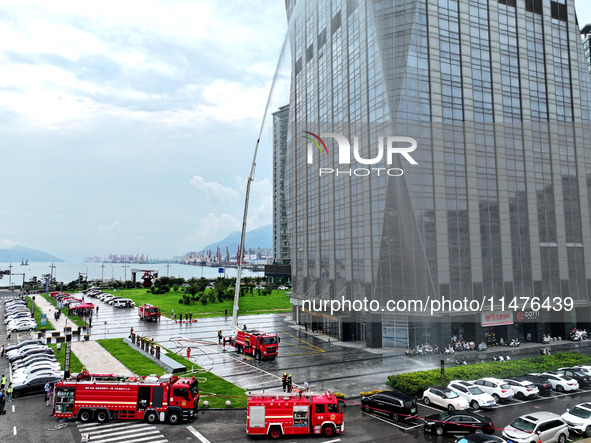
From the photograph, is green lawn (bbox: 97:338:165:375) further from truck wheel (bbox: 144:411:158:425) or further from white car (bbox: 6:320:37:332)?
white car (bbox: 6:320:37:332)

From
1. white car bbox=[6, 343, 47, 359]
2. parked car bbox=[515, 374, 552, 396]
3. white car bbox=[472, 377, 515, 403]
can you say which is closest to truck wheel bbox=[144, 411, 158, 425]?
white car bbox=[472, 377, 515, 403]

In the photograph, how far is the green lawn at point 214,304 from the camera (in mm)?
88625

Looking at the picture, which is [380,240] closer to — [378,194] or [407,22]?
[378,194]

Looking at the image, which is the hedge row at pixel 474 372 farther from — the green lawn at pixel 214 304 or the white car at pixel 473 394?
the green lawn at pixel 214 304

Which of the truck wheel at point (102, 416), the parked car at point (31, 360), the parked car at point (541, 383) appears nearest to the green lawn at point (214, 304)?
the parked car at point (31, 360)

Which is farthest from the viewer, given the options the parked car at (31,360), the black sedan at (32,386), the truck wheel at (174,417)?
the parked car at (31,360)

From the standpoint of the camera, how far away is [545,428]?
23672 millimetres

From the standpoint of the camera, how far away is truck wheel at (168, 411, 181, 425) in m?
27.8

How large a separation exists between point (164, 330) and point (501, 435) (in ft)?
174

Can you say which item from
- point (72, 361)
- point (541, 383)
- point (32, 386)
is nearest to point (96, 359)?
point (72, 361)

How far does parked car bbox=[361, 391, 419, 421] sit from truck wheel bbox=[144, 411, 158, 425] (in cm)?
1461

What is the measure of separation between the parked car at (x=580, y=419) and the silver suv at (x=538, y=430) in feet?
5.71

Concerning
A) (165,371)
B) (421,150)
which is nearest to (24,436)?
(165,371)

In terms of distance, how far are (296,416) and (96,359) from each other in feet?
97.2
